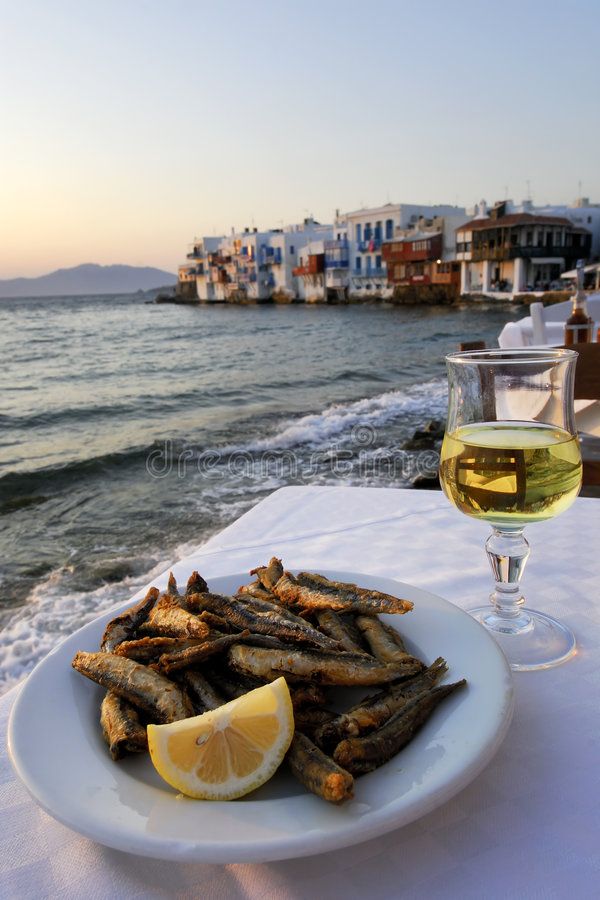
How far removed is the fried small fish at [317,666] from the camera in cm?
82

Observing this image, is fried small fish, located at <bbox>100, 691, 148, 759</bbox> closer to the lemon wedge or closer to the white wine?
the lemon wedge

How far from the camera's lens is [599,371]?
3.29 m

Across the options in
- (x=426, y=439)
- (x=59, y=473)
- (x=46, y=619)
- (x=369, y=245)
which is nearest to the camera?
(x=46, y=619)

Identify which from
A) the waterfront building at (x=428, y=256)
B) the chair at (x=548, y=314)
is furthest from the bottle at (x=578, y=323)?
the waterfront building at (x=428, y=256)

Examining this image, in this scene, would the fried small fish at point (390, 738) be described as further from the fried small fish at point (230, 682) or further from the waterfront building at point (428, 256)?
the waterfront building at point (428, 256)

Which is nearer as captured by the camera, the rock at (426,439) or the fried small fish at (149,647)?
the fried small fish at (149,647)

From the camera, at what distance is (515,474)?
111 cm

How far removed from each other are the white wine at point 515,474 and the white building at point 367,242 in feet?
246

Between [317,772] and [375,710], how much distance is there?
13 centimetres

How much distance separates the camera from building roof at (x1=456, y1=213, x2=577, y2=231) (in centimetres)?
5681

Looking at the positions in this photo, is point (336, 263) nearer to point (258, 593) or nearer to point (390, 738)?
point (258, 593)

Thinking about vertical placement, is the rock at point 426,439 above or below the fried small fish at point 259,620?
below

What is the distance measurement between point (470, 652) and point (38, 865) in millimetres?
621

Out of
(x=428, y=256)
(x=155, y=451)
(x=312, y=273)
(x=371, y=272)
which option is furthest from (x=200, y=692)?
(x=312, y=273)
